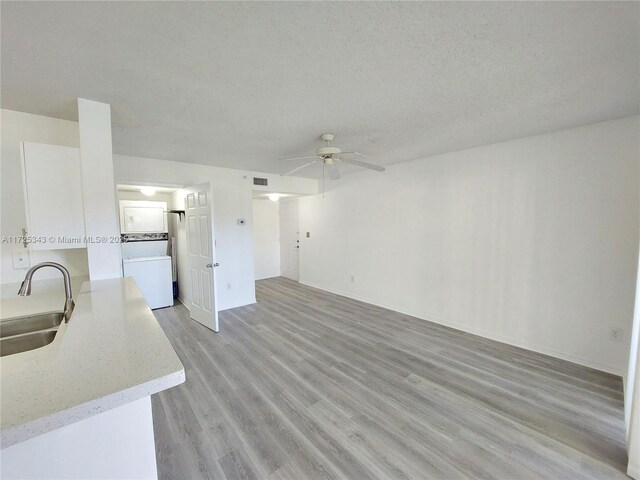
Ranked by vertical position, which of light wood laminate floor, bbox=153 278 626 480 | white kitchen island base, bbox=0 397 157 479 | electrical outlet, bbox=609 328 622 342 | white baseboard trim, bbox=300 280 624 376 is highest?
white kitchen island base, bbox=0 397 157 479

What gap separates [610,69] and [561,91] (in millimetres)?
279

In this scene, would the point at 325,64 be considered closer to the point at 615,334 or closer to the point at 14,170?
the point at 14,170

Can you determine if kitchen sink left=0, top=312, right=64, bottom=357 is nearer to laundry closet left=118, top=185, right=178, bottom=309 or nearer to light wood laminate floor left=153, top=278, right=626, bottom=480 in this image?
light wood laminate floor left=153, top=278, right=626, bottom=480

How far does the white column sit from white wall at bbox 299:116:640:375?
3718mm

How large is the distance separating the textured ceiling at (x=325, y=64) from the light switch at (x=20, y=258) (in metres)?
1.21

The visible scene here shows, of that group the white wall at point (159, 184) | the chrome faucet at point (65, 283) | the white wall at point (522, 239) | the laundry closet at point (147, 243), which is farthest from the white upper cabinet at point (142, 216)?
the white wall at point (522, 239)

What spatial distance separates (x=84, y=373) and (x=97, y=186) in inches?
69.4

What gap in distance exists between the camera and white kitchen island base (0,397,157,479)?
783 mm

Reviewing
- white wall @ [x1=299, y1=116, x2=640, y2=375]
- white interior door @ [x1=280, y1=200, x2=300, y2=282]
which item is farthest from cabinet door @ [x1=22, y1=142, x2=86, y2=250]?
white interior door @ [x1=280, y1=200, x2=300, y2=282]

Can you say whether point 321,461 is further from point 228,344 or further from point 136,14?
point 136,14

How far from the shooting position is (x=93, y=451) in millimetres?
891

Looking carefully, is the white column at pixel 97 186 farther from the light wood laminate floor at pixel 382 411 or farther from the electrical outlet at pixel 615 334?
the electrical outlet at pixel 615 334

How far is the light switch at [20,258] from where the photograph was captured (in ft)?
7.30

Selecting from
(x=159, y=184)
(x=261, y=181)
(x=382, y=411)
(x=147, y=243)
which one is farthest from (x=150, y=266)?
(x=382, y=411)
